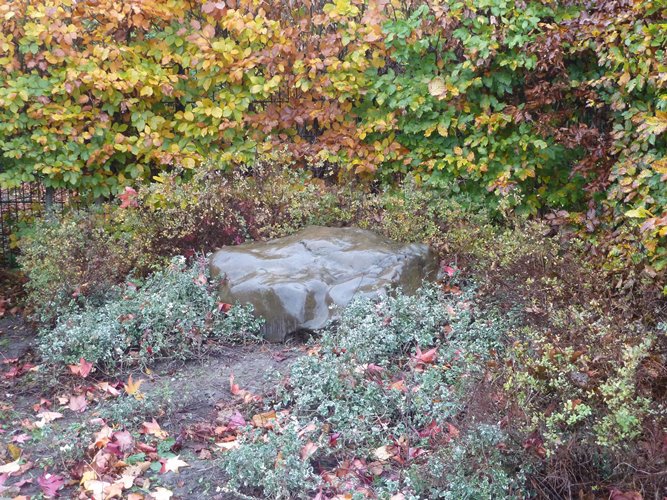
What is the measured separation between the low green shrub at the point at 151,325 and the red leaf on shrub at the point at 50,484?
4.03 ft

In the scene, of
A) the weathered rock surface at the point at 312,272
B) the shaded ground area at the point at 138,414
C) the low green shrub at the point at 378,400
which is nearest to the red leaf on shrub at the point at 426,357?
the low green shrub at the point at 378,400

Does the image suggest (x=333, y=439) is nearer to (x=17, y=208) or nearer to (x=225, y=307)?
(x=225, y=307)

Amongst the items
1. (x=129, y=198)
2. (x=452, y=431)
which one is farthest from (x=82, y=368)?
A: (x=452, y=431)

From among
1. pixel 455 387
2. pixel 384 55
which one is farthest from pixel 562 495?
pixel 384 55

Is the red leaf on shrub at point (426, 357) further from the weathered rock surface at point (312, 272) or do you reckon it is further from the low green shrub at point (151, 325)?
the low green shrub at point (151, 325)

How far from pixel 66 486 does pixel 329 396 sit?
54.4 inches

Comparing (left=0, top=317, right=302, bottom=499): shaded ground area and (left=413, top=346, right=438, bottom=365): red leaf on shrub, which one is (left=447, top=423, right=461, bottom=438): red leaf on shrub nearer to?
(left=413, top=346, right=438, bottom=365): red leaf on shrub

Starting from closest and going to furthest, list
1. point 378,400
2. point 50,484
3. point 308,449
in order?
point 50,484, point 308,449, point 378,400

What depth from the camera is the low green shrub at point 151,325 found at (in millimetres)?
4711

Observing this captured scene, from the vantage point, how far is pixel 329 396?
4051 millimetres

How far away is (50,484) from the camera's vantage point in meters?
3.42

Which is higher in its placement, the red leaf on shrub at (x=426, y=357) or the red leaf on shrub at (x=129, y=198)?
the red leaf on shrub at (x=129, y=198)

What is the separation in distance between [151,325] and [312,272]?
1.15 m

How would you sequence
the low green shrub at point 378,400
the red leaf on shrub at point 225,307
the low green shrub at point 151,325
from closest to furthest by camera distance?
1. the low green shrub at point 378,400
2. the low green shrub at point 151,325
3. the red leaf on shrub at point 225,307
